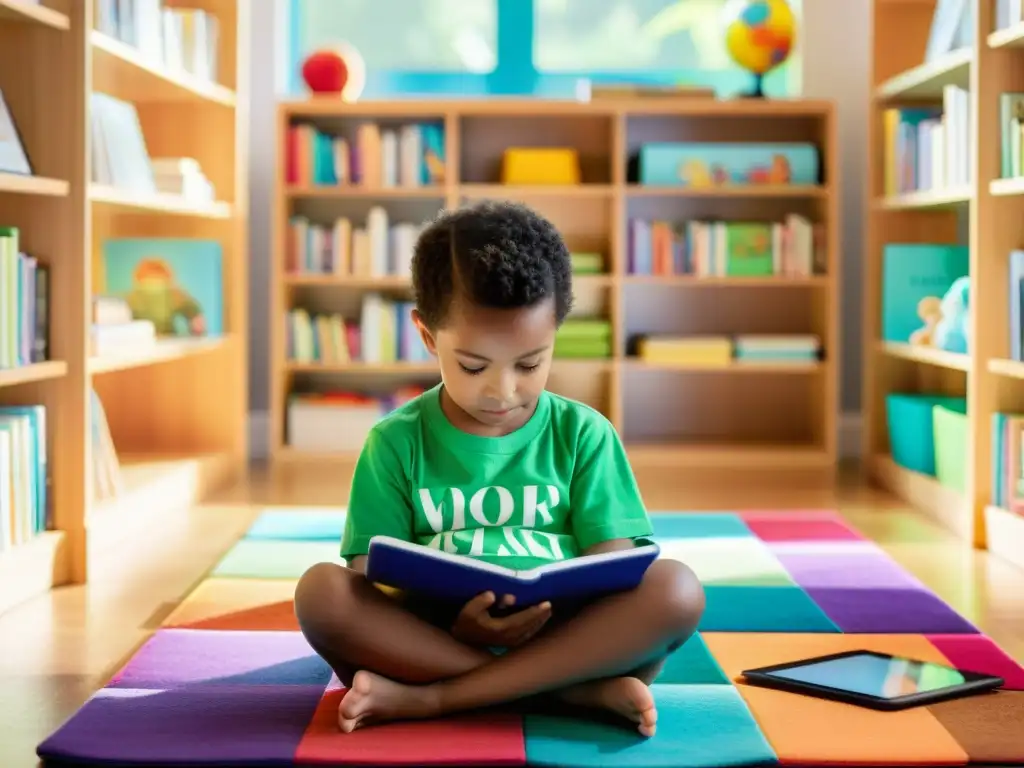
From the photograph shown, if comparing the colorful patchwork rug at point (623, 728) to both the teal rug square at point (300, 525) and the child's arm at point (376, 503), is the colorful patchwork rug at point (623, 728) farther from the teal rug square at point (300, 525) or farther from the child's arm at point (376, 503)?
the teal rug square at point (300, 525)

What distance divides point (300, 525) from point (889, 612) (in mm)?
1410

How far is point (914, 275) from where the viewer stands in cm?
402

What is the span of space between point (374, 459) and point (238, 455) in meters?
2.46

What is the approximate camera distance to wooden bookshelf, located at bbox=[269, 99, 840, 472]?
442cm

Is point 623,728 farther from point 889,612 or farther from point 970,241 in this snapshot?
point 970,241

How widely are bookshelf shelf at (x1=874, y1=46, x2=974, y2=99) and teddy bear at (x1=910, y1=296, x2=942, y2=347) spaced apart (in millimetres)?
584

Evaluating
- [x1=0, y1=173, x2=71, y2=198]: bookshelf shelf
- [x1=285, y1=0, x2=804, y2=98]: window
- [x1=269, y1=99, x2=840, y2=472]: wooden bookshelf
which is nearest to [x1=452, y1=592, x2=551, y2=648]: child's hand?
[x1=0, y1=173, x2=71, y2=198]: bookshelf shelf

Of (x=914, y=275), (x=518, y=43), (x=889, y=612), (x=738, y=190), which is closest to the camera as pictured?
(x=889, y=612)

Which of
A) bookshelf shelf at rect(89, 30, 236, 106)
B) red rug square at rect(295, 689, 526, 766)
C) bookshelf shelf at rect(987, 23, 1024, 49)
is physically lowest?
red rug square at rect(295, 689, 526, 766)

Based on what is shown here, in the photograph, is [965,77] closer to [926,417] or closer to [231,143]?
[926,417]

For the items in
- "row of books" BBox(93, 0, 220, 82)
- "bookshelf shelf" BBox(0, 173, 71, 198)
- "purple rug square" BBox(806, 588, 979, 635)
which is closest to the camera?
"purple rug square" BBox(806, 588, 979, 635)

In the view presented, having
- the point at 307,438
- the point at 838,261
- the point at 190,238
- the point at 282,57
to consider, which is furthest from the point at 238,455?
the point at 838,261

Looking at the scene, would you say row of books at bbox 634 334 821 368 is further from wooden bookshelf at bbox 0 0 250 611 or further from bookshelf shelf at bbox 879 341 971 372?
wooden bookshelf at bbox 0 0 250 611

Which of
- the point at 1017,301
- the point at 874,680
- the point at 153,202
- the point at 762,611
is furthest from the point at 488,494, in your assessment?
the point at 153,202
